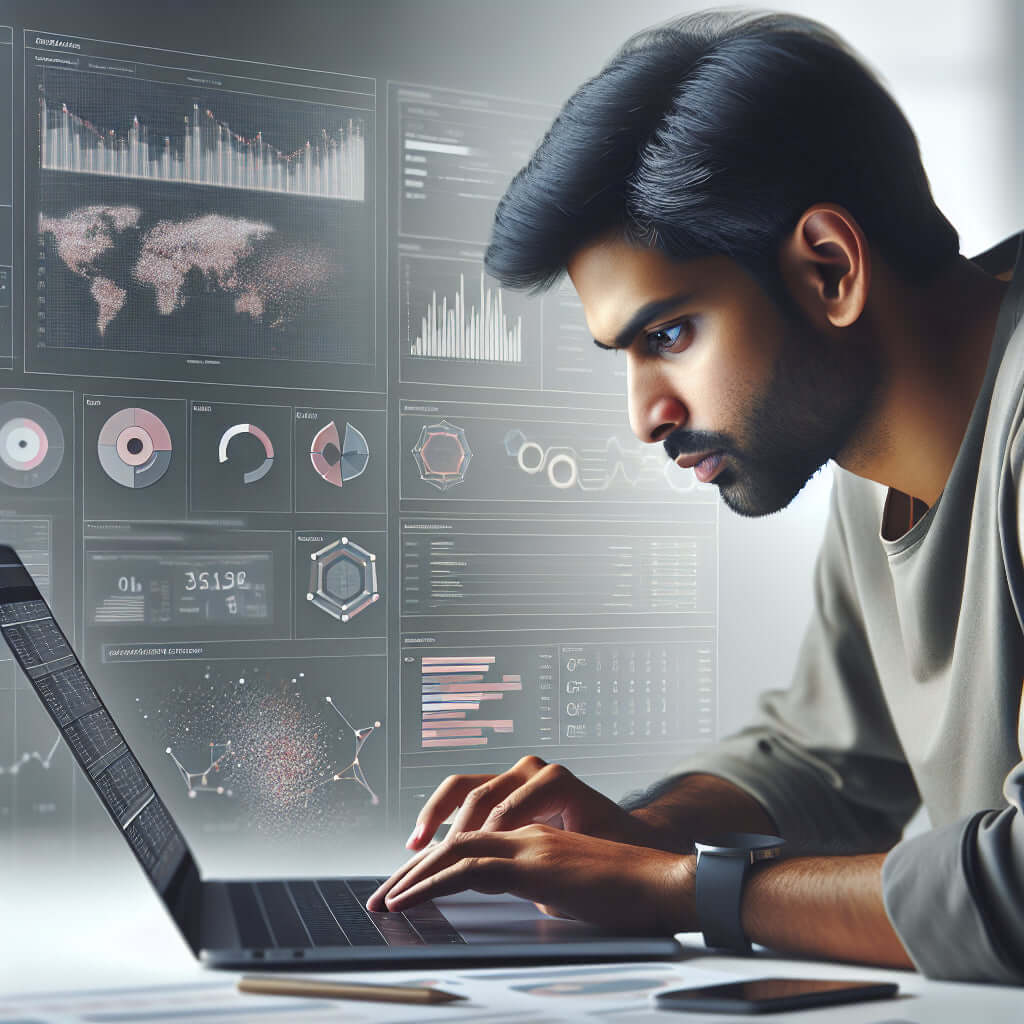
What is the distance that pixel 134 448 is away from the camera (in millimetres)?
1346

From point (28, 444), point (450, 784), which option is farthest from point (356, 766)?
point (28, 444)

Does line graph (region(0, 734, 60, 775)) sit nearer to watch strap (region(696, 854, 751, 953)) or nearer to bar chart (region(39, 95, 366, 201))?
bar chart (region(39, 95, 366, 201))

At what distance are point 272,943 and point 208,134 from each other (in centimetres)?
99

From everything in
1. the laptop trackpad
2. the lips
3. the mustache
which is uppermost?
the mustache

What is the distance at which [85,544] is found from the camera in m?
1.33

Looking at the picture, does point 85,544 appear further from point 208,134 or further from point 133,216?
point 208,134

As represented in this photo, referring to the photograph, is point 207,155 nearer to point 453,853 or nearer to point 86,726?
point 86,726

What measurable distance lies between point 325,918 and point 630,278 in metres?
0.71

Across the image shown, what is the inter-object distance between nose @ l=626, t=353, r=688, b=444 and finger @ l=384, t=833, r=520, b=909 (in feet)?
1.60

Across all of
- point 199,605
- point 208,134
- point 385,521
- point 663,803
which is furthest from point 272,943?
point 208,134

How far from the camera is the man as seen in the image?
111 centimetres

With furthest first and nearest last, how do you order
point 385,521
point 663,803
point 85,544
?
point 385,521, point 85,544, point 663,803

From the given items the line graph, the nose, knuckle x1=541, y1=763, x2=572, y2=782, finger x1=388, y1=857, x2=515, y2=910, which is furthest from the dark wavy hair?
the line graph

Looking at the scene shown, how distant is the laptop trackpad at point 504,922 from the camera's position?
897mm
